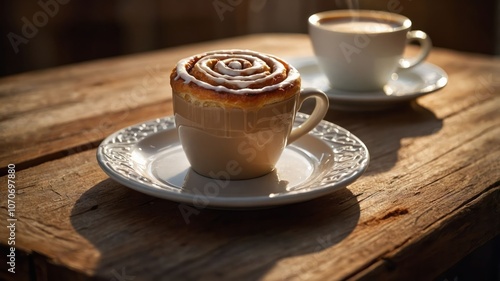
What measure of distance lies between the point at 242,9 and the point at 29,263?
2.40 m

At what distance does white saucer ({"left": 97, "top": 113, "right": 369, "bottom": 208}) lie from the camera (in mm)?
742

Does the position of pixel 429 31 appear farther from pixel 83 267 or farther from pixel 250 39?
pixel 83 267

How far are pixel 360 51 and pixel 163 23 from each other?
6.09 feet

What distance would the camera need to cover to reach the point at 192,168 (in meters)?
0.88

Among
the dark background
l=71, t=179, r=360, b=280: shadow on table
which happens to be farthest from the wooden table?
the dark background

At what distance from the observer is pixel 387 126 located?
3.71ft

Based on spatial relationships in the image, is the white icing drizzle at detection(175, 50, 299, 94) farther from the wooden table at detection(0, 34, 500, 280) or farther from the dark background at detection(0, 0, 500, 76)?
the dark background at detection(0, 0, 500, 76)

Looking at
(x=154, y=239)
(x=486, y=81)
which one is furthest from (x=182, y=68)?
(x=486, y=81)

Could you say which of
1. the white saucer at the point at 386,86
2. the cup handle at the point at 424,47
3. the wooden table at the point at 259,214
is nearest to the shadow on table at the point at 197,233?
the wooden table at the point at 259,214

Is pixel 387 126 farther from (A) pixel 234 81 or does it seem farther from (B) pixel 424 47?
(A) pixel 234 81

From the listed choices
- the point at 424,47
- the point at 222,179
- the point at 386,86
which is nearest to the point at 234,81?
the point at 222,179

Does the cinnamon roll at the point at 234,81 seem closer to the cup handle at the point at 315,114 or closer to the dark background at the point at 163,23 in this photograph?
the cup handle at the point at 315,114

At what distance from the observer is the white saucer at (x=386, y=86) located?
117 centimetres

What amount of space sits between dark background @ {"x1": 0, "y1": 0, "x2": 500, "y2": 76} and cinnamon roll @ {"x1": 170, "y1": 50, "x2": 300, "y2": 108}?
6.29ft
